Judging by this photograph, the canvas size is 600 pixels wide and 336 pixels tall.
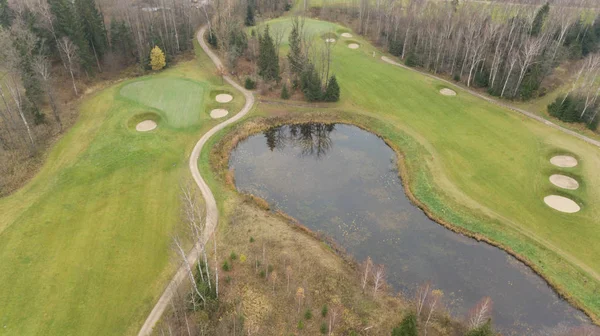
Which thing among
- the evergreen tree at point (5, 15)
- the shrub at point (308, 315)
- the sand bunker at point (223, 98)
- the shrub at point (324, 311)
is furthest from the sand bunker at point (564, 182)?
the evergreen tree at point (5, 15)

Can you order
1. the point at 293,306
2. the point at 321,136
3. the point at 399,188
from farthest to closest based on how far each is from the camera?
the point at 321,136, the point at 399,188, the point at 293,306

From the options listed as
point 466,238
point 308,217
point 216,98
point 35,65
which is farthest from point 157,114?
point 466,238

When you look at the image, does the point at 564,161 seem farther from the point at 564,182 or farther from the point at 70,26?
the point at 70,26

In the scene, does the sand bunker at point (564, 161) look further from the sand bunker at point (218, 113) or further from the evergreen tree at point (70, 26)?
the evergreen tree at point (70, 26)

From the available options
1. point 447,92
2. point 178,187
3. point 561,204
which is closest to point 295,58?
point 447,92

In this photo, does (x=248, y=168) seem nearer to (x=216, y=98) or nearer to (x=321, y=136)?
(x=321, y=136)

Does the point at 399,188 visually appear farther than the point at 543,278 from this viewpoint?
Yes
